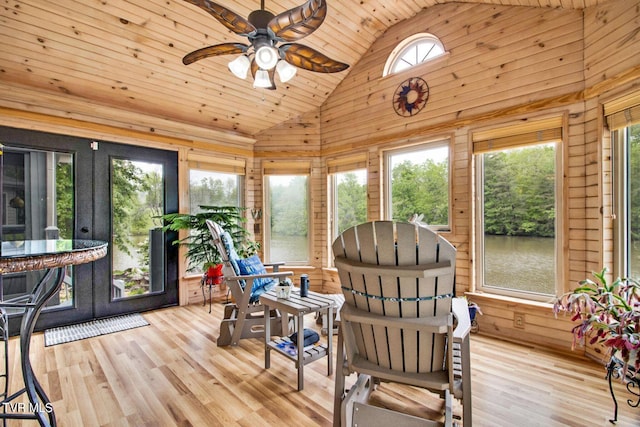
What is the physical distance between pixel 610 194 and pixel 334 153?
10.3 ft

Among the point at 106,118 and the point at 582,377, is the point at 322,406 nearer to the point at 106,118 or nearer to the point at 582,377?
the point at 582,377

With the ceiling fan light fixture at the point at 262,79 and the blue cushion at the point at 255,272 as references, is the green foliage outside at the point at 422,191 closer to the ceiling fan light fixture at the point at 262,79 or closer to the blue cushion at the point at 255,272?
the blue cushion at the point at 255,272

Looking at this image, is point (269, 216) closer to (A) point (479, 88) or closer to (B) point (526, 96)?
(A) point (479, 88)

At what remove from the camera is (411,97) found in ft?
12.4

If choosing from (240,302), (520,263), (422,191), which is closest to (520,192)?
(520,263)

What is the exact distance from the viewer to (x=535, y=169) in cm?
297

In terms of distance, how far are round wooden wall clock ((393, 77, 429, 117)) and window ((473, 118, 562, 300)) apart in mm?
808

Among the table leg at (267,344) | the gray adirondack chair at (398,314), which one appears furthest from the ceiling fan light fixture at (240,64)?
the table leg at (267,344)

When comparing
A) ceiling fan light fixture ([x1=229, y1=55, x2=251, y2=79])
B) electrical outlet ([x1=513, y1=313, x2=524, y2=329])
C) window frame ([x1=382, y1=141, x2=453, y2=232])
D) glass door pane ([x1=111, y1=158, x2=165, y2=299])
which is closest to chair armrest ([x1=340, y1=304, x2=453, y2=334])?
ceiling fan light fixture ([x1=229, y1=55, x2=251, y2=79])

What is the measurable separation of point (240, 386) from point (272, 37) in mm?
2440

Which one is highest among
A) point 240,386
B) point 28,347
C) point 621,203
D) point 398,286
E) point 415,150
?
point 415,150

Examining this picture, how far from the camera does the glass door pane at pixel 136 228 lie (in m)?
3.72

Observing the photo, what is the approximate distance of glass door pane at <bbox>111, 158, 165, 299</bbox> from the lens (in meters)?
3.72

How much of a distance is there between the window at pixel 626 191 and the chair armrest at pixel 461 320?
1588 millimetres
